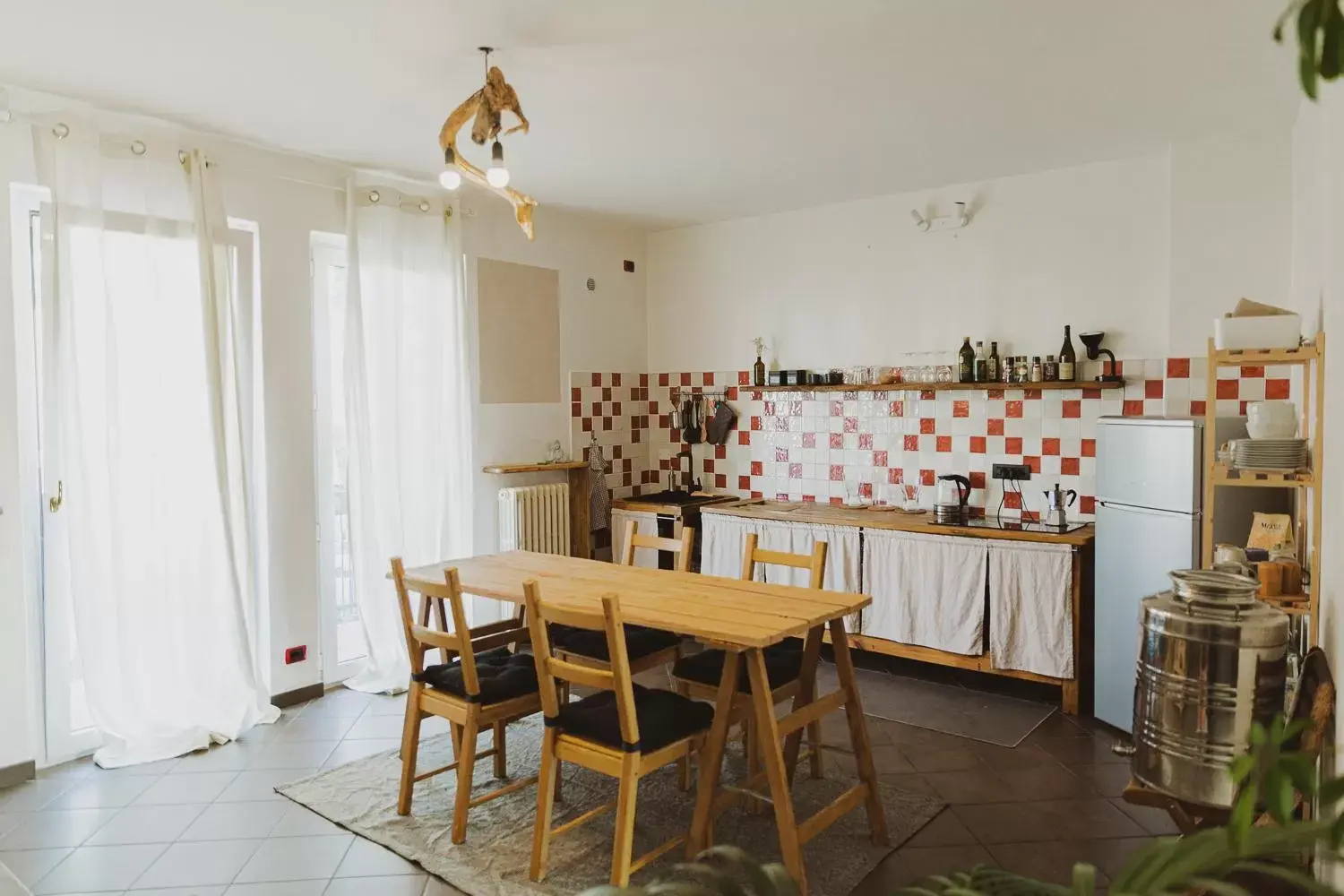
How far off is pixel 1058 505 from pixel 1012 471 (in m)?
0.39

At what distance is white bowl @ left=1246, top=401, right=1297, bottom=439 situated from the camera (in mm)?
2879

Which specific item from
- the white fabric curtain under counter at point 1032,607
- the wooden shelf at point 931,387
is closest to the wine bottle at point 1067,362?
the wooden shelf at point 931,387

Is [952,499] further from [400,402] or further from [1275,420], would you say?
[400,402]

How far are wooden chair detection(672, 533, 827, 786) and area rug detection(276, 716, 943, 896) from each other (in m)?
0.17

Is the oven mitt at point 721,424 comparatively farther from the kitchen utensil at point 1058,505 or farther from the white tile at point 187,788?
the white tile at point 187,788

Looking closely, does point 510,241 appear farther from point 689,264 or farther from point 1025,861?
point 1025,861

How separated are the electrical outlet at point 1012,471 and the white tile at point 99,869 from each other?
4.01 meters

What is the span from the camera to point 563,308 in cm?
557

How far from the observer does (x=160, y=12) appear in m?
2.64

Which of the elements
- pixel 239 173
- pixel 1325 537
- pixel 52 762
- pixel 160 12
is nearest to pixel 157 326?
pixel 239 173

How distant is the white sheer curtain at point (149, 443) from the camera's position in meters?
3.45

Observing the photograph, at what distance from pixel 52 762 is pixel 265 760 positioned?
831mm

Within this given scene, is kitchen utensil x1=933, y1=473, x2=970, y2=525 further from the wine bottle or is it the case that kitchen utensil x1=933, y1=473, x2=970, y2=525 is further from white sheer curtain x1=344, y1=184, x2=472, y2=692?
white sheer curtain x1=344, y1=184, x2=472, y2=692

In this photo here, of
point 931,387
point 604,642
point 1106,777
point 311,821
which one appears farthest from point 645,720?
→ point 931,387
